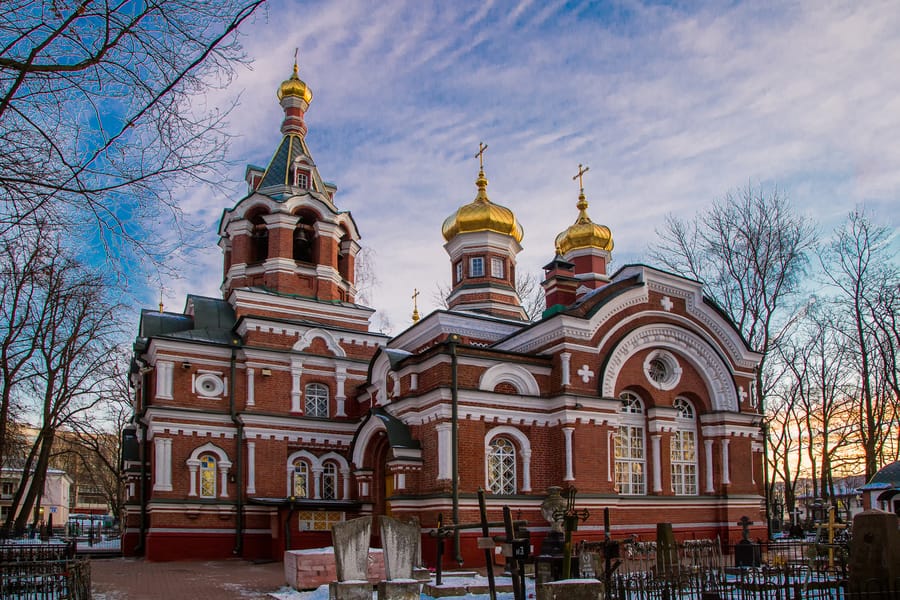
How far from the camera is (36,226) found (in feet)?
28.9

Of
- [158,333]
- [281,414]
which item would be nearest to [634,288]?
[281,414]

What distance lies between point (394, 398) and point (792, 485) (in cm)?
2476

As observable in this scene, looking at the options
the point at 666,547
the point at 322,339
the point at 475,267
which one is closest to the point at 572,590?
the point at 666,547

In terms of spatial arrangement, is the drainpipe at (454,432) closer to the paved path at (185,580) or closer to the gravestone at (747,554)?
the paved path at (185,580)

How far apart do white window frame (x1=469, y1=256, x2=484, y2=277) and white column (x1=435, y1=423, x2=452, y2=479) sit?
10.3 m

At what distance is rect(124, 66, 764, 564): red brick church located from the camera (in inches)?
755

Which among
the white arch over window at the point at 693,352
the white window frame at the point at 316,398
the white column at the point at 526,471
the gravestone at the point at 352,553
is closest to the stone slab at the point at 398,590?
the gravestone at the point at 352,553

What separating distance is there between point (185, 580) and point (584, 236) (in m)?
17.3

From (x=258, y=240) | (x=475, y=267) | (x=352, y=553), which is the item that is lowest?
(x=352, y=553)

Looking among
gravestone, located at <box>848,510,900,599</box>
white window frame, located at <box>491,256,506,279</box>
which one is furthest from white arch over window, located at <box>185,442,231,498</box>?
gravestone, located at <box>848,510,900,599</box>

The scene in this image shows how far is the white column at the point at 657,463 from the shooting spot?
2097cm

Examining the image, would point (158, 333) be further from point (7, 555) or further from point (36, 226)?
point (36, 226)

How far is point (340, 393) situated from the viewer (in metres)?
23.6

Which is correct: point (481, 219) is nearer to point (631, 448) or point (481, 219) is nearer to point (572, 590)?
point (631, 448)
